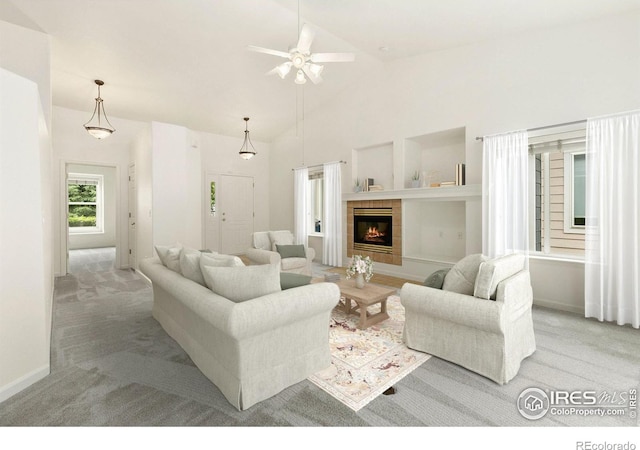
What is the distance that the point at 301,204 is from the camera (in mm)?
7688

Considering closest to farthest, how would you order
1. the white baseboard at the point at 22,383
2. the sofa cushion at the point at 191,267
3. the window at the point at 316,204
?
1. the white baseboard at the point at 22,383
2. the sofa cushion at the point at 191,267
3. the window at the point at 316,204

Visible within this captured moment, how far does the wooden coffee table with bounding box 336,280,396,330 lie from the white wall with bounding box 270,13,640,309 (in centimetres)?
225

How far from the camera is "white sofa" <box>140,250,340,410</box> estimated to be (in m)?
1.89

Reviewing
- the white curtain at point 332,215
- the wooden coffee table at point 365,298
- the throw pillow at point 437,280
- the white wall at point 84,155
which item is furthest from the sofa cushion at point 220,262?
the white wall at point 84,155

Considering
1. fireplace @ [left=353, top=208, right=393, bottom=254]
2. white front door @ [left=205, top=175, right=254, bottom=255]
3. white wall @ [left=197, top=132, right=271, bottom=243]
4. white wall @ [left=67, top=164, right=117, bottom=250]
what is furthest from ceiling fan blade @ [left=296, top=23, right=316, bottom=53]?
white wall @ [left=67, top=164, right=117, bottom=250]

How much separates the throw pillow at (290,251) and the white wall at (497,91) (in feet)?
6.84

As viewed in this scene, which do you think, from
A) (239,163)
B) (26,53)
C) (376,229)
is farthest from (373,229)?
(26,53)

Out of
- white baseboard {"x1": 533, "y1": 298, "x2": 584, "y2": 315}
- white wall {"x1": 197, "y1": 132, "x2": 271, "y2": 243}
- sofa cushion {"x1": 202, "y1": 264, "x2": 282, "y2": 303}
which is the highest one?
white wall {"x1": 197, "y1": 132, "x2": 271, "y2": 243}

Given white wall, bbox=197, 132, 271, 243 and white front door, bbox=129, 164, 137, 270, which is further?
white wall, bbox=197, 132, 271, 243

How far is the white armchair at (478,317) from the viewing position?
2215 millimetres

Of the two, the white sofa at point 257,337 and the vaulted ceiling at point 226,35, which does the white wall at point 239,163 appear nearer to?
the vaulted ceiling at point 226,35

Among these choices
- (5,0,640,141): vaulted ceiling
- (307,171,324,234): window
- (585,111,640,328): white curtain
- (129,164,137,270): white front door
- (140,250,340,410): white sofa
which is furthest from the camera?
(307,171,324,234): window

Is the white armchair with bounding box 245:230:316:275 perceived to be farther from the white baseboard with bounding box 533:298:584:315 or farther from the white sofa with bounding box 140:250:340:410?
the white baseboard with bounding box 533:298:584:315
